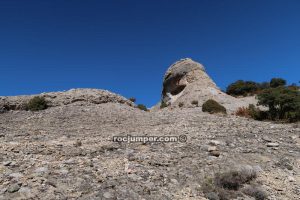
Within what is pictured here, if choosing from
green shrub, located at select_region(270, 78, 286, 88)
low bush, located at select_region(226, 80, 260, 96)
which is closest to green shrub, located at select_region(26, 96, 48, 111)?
low bush, located at select_region(226, 80, 260, 96)

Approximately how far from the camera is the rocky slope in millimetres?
6203

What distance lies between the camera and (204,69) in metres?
33.8

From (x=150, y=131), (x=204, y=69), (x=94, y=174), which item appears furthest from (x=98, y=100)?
(x=204, y=69)

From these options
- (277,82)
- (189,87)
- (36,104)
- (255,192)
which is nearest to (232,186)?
(255,192)

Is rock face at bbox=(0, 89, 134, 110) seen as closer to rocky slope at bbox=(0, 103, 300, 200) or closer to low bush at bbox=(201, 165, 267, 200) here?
rocky slope at bbox=(0, 103, 300, 200)

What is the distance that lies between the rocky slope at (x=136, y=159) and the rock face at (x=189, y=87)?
14.5 m

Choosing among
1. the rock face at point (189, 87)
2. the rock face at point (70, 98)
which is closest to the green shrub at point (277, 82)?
the rock face at point (189, 87)

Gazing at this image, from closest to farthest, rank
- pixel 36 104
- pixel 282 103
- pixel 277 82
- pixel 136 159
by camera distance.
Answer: pixel 136 159 → pixel 36 104 → pixel 282 103 → pixel 277 82

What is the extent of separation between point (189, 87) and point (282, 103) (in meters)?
14.1

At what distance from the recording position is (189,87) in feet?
104

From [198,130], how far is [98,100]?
31.8 feet

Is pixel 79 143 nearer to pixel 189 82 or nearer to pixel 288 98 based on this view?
pixel 288 98

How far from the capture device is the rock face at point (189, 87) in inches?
1086

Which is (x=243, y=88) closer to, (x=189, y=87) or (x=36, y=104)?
(x=189, y=87)
